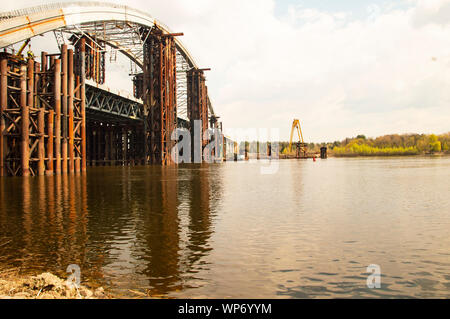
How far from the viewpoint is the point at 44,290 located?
6.71 meters

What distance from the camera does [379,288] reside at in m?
6.91

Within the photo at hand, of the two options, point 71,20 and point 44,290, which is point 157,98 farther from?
point 44,290

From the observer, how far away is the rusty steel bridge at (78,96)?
1649 inches

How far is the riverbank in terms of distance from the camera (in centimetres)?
653

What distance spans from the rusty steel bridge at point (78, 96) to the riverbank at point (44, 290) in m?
37.0

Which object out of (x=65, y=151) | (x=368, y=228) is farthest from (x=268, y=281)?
(x=65, y=151)

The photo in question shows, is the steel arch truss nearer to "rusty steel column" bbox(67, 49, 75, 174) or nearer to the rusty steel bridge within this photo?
the rusty steel bridge

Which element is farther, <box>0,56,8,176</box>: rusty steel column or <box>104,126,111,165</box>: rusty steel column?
<box>104,126,111,165</box>: rusty steel column

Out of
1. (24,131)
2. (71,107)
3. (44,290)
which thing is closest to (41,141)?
(24,131)

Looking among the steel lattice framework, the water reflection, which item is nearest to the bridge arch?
the steel lattice framework

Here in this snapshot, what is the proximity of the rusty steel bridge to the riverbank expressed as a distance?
37018 mm

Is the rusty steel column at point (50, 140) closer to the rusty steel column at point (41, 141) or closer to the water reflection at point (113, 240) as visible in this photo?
the rusty steel column at point (41, 141)

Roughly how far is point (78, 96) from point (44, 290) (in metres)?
49.2
